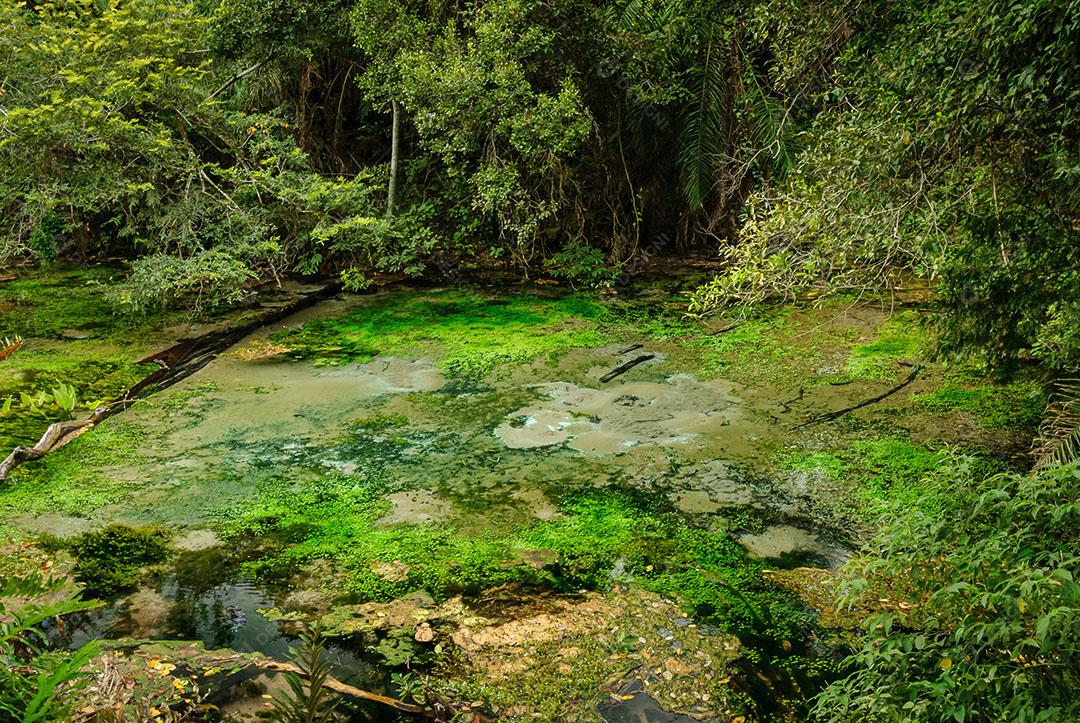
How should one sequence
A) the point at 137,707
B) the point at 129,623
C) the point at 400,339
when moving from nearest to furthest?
the point at 137,707, the point at 129,623, the point at 400,339

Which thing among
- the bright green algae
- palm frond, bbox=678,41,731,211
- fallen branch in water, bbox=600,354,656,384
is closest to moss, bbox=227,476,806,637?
the bright green algae

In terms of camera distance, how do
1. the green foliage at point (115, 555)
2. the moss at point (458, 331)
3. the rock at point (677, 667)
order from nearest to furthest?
the rock at point (677, 667) < the green foliage at point (115, 555) < the moss at point (458, 331)

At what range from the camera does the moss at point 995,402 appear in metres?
4.18

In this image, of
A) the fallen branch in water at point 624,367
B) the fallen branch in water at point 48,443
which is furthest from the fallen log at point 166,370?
the fallen branch in water at point 624,367

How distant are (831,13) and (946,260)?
125cm

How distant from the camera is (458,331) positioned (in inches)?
249

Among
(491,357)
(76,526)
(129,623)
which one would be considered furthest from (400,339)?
(129,623)

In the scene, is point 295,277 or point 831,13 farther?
point 295,277

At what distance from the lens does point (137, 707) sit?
2068 millimetres

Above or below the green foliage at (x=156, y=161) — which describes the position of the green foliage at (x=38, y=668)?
below

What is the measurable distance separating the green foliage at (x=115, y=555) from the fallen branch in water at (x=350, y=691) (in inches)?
31.7

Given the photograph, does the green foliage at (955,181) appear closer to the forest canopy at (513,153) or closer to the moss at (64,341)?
the forest canopy at (513,153)

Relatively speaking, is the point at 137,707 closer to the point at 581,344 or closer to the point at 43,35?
the point at 581,344

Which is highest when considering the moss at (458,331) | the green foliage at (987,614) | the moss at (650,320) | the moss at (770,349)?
the green foliage at (987,614)
